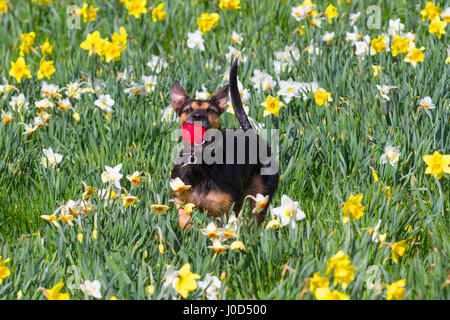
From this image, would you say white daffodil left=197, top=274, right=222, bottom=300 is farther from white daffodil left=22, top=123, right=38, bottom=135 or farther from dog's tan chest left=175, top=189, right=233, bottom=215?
white daffodil left=22, top=123, right=38, bottom=135

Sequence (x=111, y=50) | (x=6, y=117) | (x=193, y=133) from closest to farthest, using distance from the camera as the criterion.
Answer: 1. (x=193, y=133)
2. (x=6, y=117)
3. (x=111, y=50)

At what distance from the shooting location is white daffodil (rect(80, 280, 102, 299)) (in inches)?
103

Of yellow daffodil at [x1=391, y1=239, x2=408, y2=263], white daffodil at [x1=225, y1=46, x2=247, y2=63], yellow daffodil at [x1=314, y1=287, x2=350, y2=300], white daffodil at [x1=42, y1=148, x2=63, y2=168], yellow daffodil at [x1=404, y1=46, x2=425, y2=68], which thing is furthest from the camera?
white daffodil at [x1=225, y1=46, x2=247, y2=63]

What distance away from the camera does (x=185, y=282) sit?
260cm

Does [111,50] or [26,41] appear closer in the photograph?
[111,50]

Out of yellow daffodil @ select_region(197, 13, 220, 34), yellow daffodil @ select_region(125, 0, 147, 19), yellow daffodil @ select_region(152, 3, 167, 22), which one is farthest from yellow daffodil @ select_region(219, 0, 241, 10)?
yellow daffodil @ select_region(125, 0, 147, 19)

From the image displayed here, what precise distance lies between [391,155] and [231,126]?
1.24 metres

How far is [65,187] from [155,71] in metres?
1.47

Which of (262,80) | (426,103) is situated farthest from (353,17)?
(426,103)

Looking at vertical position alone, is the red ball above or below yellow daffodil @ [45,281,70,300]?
above

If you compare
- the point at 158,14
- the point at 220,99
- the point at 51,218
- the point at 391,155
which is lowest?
the point at 51,218

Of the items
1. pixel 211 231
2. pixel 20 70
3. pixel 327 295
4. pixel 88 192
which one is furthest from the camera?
pixel 20 70

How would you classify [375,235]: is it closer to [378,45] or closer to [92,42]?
[378,45]

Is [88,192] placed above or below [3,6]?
below
